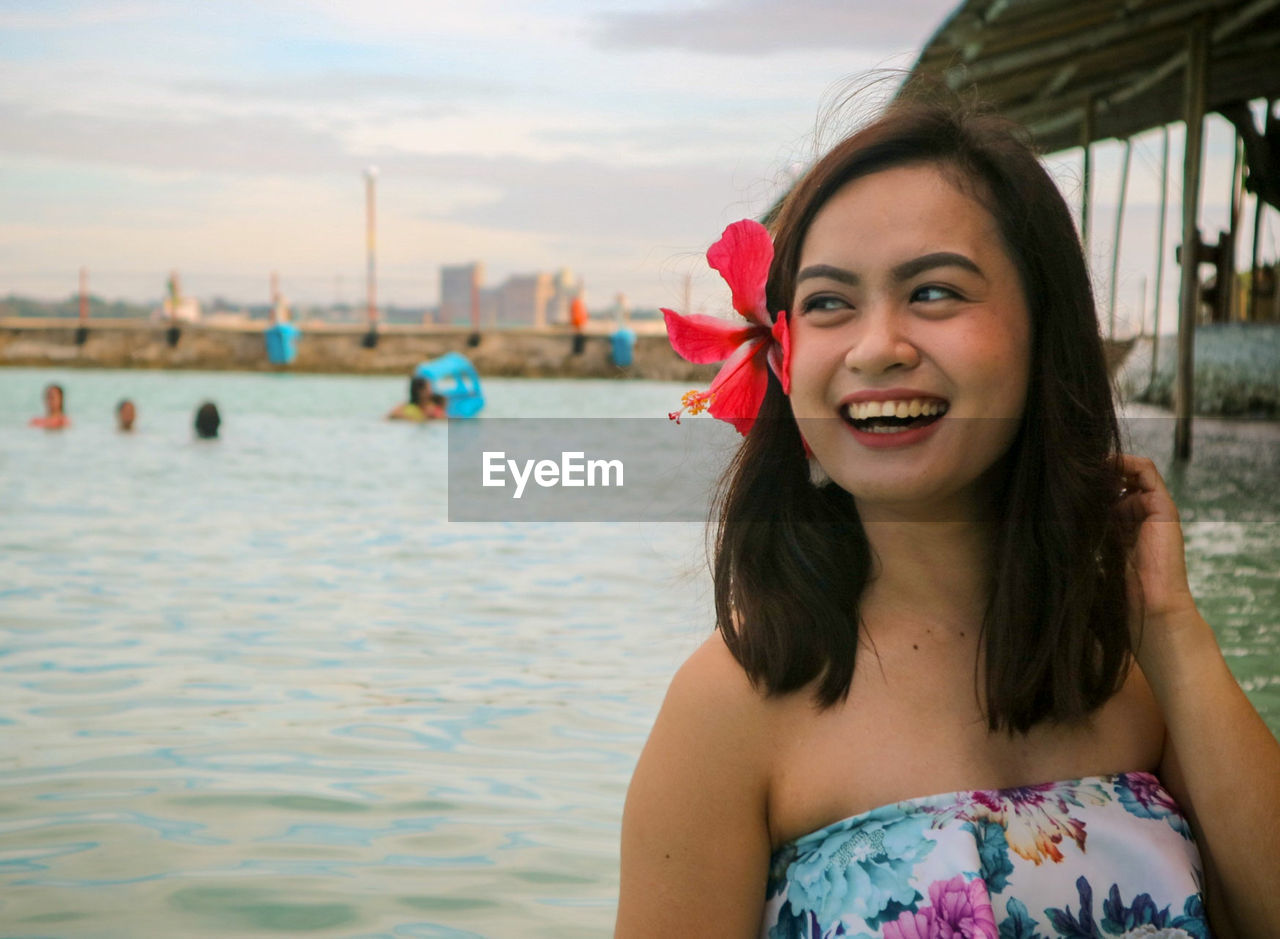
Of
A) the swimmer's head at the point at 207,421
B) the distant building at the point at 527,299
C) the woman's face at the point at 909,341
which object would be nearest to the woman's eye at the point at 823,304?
the woman's face at the point at 909,341

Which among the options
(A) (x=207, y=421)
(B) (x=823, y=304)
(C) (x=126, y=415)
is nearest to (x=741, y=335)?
(B) (x=823, y=304)

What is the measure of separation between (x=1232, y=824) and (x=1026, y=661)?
251 millimetres

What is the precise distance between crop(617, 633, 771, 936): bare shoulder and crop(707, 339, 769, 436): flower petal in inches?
14.5

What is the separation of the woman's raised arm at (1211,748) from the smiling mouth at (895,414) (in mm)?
287

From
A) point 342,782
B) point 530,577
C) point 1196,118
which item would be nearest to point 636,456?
point 1196,118

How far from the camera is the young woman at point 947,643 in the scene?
1.42 meters

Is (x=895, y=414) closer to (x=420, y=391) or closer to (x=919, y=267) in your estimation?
(x=919, y=267)

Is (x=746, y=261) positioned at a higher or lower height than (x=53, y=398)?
higher

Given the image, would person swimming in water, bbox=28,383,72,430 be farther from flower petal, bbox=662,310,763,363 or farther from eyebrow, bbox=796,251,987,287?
eyebrow, bbox=796,251,987,287

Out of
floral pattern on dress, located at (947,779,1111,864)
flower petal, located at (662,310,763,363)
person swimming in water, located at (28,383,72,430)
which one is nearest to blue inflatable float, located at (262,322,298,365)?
person swimming in water, located at (28,383,72,430)

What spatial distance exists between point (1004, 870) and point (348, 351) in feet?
126

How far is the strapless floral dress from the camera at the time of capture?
1.36m

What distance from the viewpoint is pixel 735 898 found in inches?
57.3

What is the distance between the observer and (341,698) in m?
4.29
